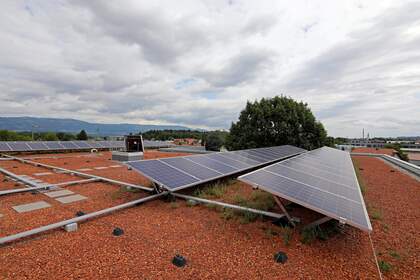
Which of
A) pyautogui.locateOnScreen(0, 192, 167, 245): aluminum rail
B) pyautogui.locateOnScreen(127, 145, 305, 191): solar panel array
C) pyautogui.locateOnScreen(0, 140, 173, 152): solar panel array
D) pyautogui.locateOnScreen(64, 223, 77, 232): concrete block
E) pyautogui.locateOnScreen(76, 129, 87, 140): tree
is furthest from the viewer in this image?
pyautogui.locateOnScreen(76, 129, 87, 140): tree

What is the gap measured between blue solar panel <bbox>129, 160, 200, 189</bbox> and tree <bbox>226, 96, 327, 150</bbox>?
18.3 m

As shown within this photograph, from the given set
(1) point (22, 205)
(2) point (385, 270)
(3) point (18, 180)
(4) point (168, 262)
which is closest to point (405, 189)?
(2) point (385, 270)

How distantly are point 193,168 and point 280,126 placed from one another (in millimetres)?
18401

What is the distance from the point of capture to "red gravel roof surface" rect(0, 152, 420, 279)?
3.39 meters

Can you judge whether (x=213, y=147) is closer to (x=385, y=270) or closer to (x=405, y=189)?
(x=405, y=189)

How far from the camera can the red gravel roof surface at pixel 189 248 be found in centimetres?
339

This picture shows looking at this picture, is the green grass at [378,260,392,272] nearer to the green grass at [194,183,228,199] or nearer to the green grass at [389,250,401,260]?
the green grass at [389,250,401,260]

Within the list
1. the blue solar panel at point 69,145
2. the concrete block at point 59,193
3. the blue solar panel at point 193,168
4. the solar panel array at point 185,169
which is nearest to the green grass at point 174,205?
the solar panel array at point 185,169

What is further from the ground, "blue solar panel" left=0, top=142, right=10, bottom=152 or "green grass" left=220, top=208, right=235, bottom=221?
"blue solar panel" left=0, top=142, right=10, bottom=152

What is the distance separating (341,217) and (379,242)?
2139 mm

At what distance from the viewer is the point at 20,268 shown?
334 cm

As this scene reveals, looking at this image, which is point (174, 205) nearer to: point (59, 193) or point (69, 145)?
point (59, 193)

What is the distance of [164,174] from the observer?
23.0 ft

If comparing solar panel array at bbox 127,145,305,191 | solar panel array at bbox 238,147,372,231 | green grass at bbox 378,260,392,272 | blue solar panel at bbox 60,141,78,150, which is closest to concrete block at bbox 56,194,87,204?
solar panel array at bbox 127,145,305,191
